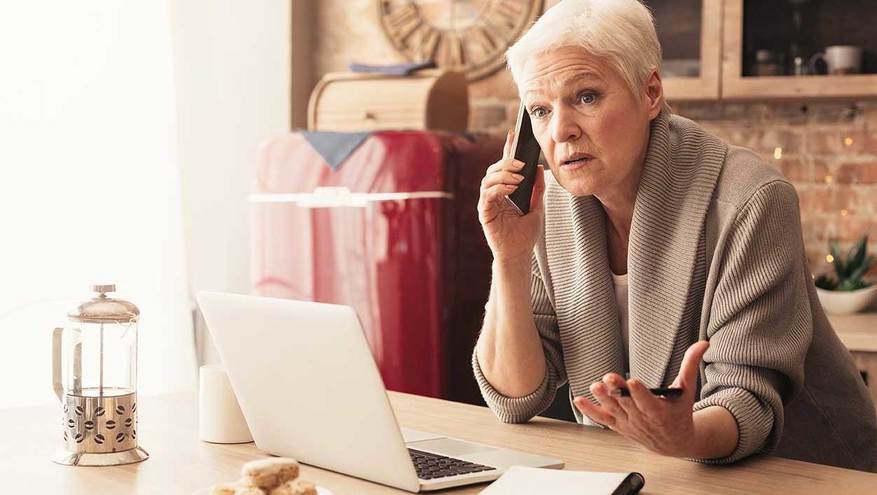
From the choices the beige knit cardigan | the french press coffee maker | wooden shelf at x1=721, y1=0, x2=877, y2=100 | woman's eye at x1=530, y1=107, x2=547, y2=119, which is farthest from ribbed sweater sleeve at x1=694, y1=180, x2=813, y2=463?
wooden shelf at x1=721, y1=0, x2=877, y2=100

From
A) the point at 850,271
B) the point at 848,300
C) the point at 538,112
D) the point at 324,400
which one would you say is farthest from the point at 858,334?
the point at 324,400

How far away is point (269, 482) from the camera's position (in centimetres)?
113

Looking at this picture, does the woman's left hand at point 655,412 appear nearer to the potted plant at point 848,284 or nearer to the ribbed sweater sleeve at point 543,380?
the ribbed sweater sleeve at point 543,380

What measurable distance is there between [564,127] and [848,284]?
72.0 inches

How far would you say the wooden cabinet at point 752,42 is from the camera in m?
3.14

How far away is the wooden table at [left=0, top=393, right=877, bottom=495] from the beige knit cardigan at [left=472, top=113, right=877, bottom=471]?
65mm

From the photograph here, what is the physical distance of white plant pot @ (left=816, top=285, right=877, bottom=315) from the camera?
316cm

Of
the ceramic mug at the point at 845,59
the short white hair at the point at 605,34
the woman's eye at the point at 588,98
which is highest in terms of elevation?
the ceramic mug at the point at 845,59

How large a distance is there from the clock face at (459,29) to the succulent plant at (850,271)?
1266 millimetres

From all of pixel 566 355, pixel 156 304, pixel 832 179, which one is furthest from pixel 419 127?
pixel 566 355

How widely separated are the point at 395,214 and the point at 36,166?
103 centimetres

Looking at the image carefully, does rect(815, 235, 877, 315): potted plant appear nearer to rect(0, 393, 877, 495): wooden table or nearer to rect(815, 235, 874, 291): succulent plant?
rect(815, 235, 874, 291): succulent plant

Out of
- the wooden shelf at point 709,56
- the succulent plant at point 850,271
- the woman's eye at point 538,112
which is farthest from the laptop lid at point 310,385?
the succulent plant at point 850,271

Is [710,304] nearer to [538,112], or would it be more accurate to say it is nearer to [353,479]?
[538,112]
